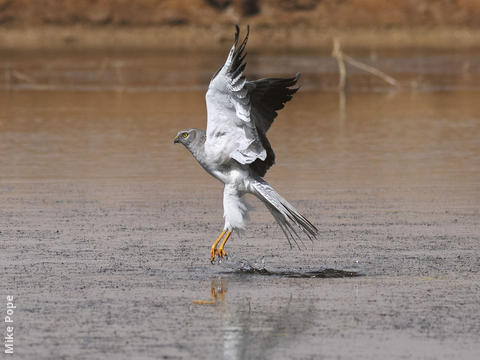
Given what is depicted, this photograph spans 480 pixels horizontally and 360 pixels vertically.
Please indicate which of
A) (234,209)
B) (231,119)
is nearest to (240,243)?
(234,209)

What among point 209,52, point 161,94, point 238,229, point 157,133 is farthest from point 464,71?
point 238,229

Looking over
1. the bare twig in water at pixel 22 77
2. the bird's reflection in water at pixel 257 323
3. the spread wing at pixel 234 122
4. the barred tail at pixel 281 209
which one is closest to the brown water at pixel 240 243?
the bird's reflection in water at pixel 257 323

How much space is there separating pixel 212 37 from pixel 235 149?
167ft

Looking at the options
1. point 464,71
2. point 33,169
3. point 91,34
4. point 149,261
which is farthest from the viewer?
point 91,34

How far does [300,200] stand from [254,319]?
491cm

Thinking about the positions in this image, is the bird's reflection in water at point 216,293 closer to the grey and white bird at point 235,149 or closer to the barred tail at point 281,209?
the grey and white bird at point 235,149

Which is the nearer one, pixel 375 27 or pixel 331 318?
pixel 331 318

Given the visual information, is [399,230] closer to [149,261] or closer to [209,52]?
[149,261]

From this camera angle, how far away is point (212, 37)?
5984 centimetres

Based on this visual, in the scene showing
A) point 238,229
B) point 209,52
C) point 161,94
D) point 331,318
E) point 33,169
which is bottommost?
point 331,318

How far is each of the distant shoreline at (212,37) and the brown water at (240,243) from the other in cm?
3506

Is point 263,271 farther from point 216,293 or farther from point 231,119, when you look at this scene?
point 231,119

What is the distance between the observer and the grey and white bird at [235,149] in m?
9.40

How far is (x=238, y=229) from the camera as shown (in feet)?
31.3
